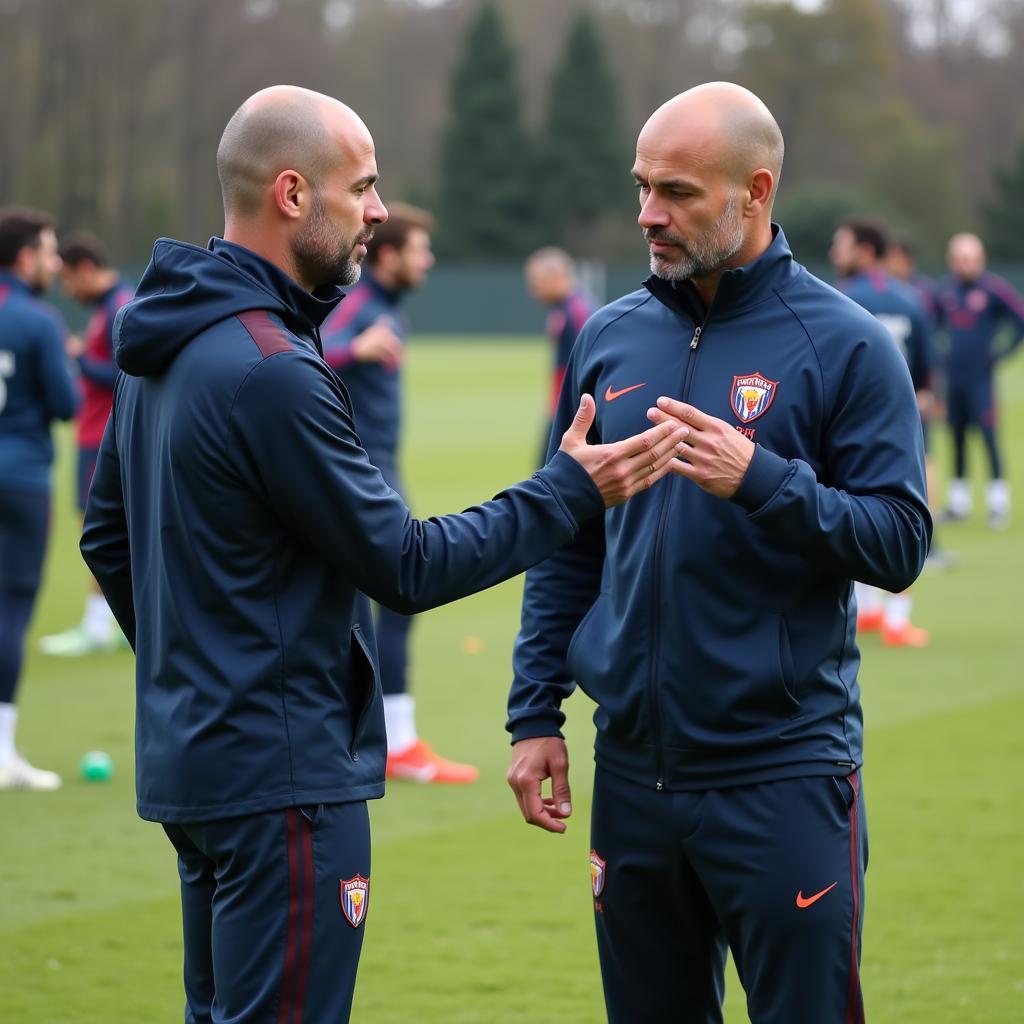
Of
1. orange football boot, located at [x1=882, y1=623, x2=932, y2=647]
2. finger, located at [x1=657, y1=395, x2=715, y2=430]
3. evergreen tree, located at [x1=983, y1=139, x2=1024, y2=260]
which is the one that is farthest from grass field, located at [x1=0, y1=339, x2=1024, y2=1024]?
evergreen tree, located at [x1=983, y1=139, x2=1024, y2=260]

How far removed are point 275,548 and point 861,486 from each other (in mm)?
1203

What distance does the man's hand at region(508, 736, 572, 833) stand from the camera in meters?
3.96

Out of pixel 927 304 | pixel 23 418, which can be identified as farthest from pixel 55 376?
pixel 927 304

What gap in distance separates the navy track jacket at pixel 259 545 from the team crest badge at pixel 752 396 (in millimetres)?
452

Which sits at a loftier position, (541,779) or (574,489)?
(574,489)

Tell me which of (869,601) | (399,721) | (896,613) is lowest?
(869,601)

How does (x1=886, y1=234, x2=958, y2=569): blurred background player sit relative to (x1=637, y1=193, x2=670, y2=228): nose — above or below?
below

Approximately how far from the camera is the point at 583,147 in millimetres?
76250

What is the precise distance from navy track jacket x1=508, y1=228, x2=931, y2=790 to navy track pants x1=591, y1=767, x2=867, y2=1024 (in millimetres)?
64

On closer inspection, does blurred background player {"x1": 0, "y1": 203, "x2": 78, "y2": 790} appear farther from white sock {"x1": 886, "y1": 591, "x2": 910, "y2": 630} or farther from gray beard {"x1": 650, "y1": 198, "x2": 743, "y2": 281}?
white sock {"x1": 886, "y1": 591, "x2": 910, "y2": 630}

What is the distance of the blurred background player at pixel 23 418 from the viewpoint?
820 cm

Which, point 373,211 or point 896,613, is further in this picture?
point 896,613

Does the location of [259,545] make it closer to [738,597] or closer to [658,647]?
[658,647]

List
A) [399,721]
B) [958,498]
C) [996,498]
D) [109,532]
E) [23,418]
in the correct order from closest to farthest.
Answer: [109,532], [399,721], [23,418], [996,498], [958,498]
